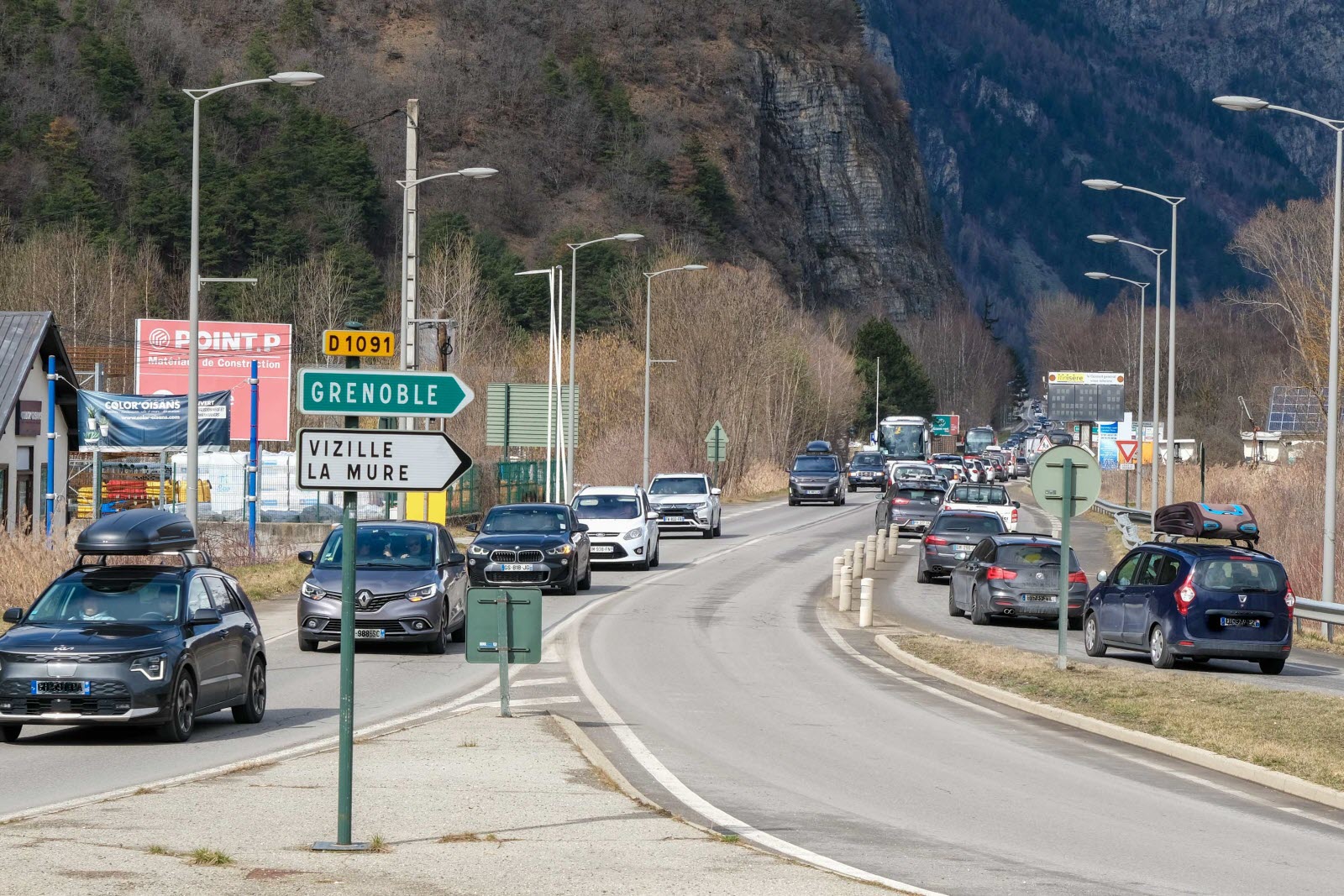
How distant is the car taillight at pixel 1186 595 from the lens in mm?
21797

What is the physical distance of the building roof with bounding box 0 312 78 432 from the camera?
4175 centimetres

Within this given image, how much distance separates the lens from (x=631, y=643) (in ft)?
78.6

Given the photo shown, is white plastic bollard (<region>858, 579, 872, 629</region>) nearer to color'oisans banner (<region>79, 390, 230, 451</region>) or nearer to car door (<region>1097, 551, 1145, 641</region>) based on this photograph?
car door (<region>1097, 551, 1145, 641</region>)

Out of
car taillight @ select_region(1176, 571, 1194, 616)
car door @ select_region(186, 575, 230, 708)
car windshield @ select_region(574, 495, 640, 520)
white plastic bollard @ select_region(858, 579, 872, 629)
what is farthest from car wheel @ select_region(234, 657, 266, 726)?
car windshield @ select_region(574, 495, 640, 520)

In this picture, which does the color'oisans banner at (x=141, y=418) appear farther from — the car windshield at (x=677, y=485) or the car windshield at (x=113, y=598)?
the car windshield at (x=113, y=598)

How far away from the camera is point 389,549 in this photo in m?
22.7

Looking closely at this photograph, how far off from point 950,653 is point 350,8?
147m

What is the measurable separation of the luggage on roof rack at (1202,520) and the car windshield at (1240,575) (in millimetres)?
8096

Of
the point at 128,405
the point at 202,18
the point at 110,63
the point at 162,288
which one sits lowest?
the point at 128,405

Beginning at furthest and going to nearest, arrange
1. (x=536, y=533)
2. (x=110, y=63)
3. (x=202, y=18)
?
(x=202, y=18), (x=110, y=63), (x=536, y=533)

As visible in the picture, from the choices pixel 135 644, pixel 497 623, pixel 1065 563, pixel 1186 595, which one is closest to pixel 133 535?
pixel 135 644

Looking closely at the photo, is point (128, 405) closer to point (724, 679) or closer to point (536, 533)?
point (536, 533)

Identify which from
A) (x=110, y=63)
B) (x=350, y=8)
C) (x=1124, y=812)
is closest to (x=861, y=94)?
(x=350, y=8)

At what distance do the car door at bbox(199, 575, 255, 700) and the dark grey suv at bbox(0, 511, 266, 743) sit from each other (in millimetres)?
15
